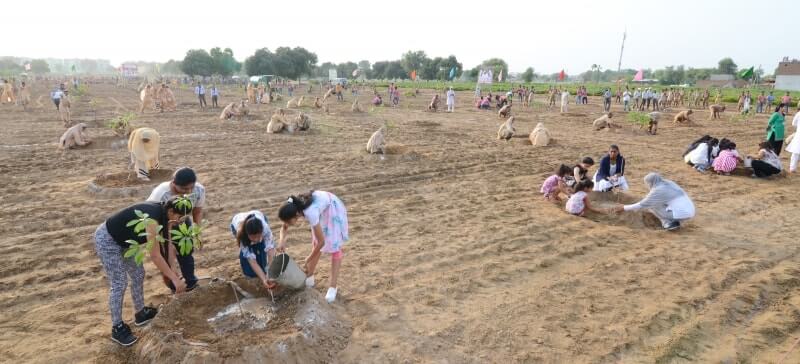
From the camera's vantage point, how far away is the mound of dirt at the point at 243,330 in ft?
10.1

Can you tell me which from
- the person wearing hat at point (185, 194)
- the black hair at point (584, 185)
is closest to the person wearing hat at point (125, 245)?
the person wearing hat at point (185, 194)

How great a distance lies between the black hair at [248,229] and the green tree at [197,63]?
65.5 meters

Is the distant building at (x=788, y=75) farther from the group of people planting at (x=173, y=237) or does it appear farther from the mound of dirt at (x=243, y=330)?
the mound of dirt at (x=243, y=330)

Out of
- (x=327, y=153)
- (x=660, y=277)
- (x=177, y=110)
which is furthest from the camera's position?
(x=177, y=110)

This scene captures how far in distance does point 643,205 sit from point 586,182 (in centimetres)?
80

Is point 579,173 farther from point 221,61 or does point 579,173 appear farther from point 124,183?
point 221,61

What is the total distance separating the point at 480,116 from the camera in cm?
2095

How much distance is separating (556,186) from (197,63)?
2530 inches

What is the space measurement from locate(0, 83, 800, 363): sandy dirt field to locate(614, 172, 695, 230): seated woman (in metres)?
0.21

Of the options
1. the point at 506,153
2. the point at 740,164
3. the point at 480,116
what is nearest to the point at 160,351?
the point at 506,153

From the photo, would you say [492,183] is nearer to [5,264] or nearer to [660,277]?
[660,277]

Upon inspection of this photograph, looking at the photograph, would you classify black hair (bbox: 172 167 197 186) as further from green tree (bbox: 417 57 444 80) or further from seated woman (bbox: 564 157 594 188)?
green tree (bbox: 417 57 444 80)

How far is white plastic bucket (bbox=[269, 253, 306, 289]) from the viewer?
362 cm

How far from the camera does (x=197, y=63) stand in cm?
6116
